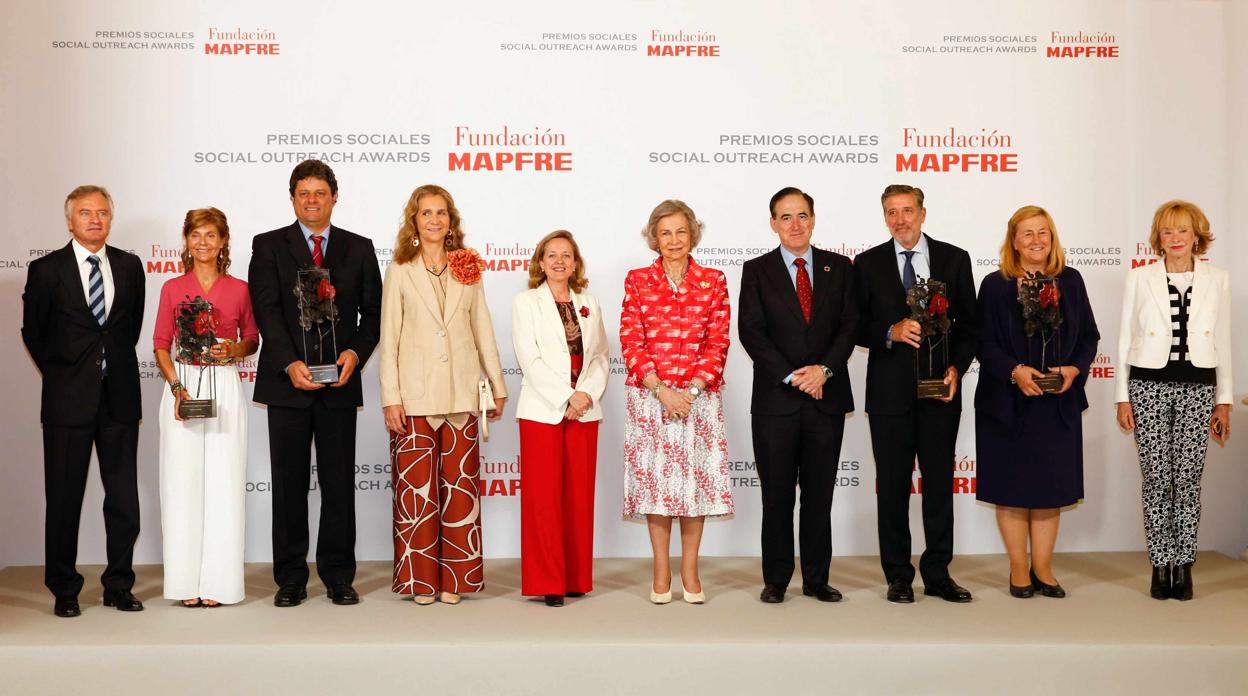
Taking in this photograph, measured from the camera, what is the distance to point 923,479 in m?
4.56

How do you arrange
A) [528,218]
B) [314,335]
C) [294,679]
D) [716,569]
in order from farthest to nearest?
1. [528,218]
2. [716,569]
3. [314,335]
4. [294,679]

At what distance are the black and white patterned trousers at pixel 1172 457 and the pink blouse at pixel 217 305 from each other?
3.93 metres

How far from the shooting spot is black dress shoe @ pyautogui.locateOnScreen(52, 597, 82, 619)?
432 cm

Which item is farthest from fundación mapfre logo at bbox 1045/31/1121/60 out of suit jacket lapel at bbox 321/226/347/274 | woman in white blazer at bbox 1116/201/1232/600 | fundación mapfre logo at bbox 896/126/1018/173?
suit jacket lapel at bbox 321/226/347/274

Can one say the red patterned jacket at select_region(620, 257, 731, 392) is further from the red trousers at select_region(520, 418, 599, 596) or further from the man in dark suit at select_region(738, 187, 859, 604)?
the red trousers at select_region(520, 418, 599, 596)

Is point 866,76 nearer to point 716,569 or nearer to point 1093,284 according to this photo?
point 1093,284

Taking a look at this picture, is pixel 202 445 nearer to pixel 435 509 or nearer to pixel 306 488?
pixel 306 488

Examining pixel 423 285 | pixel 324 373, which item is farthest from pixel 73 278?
pixel 423 285

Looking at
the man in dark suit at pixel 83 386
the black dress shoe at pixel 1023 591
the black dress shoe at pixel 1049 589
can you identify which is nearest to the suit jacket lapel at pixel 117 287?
the man in dark suit at pixel 83 386

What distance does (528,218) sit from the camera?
18.6ft

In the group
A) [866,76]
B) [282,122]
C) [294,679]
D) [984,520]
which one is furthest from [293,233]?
[984,520]

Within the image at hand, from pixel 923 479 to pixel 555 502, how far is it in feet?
5.32

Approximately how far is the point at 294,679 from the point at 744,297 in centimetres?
236

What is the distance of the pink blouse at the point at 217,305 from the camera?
4422mm
